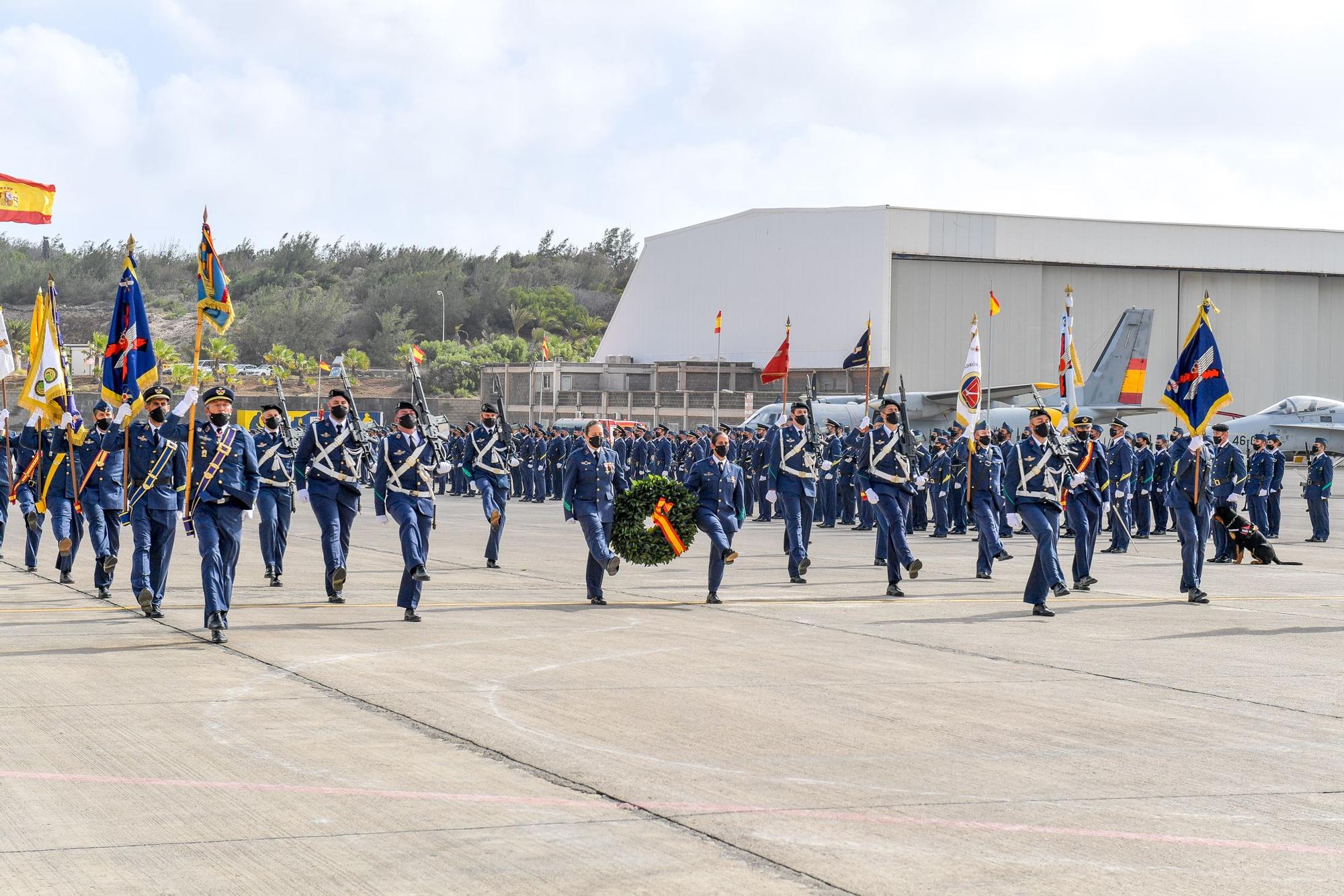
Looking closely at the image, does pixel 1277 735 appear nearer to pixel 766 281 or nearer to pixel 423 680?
pixel 423 680

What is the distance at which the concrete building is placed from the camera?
223ft

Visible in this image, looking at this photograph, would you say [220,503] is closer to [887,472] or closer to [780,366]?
[887,472]

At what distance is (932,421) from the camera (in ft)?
164

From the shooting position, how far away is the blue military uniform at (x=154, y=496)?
11742 millimetres

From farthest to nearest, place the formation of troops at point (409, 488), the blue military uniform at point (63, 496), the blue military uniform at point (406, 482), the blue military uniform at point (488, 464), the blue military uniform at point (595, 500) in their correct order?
the blue military uniform at point (488, 464), the blue military uniform at point (63, 496), the blue military uniform at point (595, 500), the blue military uniform at point (406, 482), the formation of troops at point (409, 488)

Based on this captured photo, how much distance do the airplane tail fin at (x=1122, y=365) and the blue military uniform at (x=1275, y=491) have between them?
2090 cm

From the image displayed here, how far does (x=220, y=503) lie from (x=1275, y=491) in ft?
68.5

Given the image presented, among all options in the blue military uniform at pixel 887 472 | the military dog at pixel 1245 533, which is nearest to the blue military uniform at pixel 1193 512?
the military dog at pixel 1245 533

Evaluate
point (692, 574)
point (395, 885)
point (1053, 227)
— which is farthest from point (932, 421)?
point (395, 885)

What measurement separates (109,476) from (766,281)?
196 feet

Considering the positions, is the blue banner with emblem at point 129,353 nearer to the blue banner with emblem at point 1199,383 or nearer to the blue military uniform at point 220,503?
the blue military uniform at point 220,503

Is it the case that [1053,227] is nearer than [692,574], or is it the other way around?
[692,574]

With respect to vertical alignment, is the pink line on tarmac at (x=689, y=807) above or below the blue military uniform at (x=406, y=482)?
below

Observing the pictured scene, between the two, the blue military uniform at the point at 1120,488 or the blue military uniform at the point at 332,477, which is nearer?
the blue military uniform at the point at 332,477
